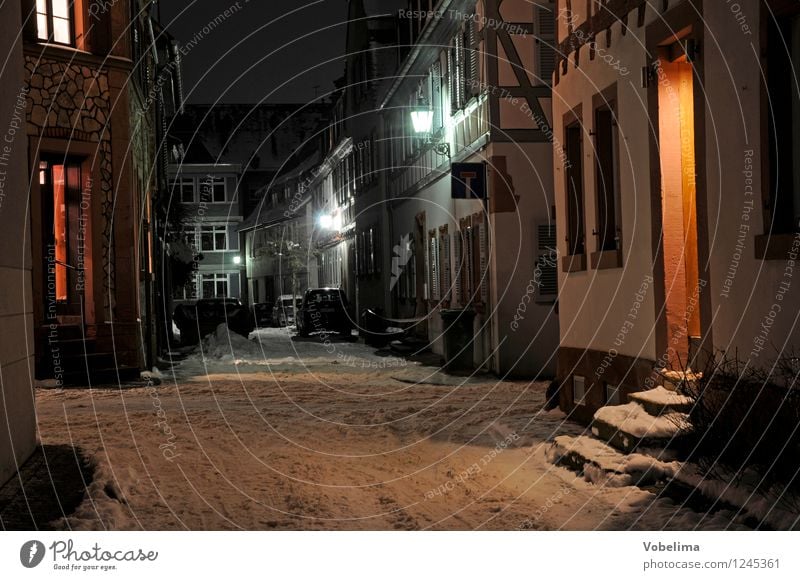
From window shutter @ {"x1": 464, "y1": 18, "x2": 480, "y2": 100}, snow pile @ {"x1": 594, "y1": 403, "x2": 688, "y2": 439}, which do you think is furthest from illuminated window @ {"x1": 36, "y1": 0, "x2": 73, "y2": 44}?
snow pile @ {"x1": 594, "y1": 403, "x2": 688, "y2": 439}

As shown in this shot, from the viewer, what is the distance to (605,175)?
12.1 m

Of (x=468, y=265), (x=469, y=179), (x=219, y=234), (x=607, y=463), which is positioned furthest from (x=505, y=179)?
(x=219, y=234)

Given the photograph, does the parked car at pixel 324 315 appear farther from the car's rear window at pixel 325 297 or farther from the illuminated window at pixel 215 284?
the illuminated window at pixel 215 284

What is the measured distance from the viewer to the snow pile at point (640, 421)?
8.66 m

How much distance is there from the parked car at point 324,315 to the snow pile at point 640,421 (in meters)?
26.8

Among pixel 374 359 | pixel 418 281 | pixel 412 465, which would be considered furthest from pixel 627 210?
pixel 418 281

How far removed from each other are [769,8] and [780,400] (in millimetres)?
2798

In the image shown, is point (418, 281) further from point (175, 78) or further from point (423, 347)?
point (175, 78)

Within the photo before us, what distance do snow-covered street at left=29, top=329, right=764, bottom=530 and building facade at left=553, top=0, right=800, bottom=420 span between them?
136 cm

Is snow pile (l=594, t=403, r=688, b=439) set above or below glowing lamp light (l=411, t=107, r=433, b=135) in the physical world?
below

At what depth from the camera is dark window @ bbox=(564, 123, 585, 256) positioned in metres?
13.1

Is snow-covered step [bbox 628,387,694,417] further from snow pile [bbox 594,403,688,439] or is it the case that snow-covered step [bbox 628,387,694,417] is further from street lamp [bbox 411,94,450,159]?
street lamp [bbox 411,94,450,159]

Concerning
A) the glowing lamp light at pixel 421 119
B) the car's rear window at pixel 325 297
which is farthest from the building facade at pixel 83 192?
the car's rear window at pixel 325 297

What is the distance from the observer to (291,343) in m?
32.0
